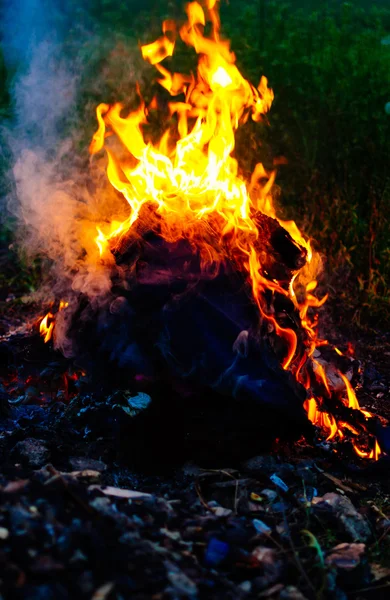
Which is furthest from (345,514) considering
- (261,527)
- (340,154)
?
(340,154)

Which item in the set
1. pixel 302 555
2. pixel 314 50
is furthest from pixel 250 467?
pixel 314 50

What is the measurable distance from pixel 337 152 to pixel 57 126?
2.88m

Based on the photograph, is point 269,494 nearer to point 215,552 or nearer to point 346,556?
point 346,556

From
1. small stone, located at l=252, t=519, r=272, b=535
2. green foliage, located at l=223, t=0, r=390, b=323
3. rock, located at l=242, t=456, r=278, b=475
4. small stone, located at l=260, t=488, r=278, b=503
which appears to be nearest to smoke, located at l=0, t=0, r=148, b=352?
green foliage, located at l=223, t=0, r=390, b=323

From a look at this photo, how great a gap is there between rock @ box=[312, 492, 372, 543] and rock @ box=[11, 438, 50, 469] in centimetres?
138

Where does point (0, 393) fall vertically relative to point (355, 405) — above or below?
above

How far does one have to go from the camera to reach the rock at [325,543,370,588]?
8.66 ft

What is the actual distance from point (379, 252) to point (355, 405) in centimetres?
242

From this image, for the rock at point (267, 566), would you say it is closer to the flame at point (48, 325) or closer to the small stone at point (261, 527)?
the small stone at point (261, 527)

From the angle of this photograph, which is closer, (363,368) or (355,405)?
(355,405)

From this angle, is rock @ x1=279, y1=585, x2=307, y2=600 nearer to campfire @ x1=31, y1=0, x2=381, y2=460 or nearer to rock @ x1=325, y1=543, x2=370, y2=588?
rock @ x1=325, y1=543, x2=370, y2=588

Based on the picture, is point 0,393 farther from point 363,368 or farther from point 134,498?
point 363,368

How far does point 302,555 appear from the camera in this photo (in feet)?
8.93

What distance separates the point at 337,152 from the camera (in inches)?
Result: 257
